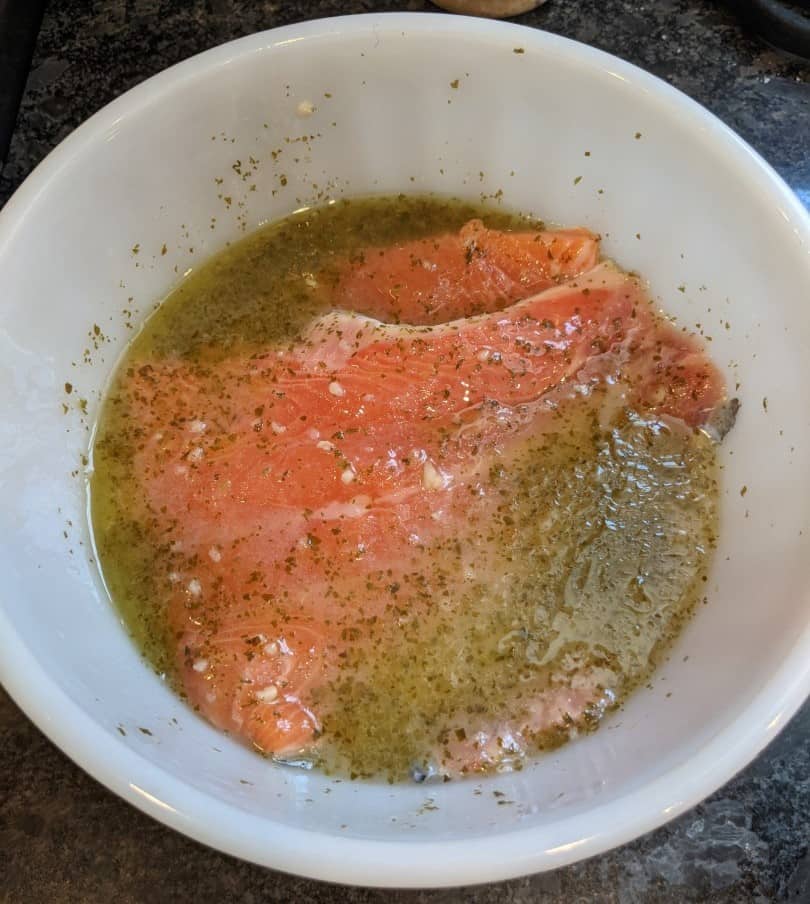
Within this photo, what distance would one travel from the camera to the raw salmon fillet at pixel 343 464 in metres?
1.32

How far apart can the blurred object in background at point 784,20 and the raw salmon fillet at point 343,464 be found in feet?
1.95

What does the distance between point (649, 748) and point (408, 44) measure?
117 centimetres

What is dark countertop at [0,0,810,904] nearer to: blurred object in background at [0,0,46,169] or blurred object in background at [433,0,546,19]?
blurred object in background at [0,0,46,169]

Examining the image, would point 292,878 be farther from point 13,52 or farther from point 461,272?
point 13,52

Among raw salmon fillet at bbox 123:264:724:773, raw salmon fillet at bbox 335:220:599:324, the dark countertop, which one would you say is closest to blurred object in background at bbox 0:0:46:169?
raw salmon fillet at bbox 123:264:724:773

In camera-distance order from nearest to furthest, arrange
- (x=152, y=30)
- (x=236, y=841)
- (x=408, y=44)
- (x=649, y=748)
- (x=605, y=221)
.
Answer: (x=236, y=841)
(x=649, y=748)
(x=408, y=44)
(x=605, y=221)
(x=152, y=30)

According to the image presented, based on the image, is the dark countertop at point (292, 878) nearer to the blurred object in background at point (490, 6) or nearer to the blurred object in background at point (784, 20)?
the blurred object in background at point (784, 20)

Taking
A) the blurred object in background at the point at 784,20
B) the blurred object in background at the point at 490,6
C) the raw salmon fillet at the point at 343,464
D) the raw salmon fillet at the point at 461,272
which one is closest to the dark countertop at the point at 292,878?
the raw salmon fillet at the point at 343,464

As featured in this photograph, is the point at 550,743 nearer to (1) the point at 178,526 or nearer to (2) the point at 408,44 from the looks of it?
(1) the point at 178,526

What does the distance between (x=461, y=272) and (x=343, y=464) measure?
1.61ft

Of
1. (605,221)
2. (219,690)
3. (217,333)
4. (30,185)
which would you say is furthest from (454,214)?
(219,690)

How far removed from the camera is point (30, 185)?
1.25 metres

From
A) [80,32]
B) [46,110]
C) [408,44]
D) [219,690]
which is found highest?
[408,44]

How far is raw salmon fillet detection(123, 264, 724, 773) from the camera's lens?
1.32m
